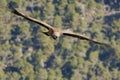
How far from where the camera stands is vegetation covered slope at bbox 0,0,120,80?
167 meters

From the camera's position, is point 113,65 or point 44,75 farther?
point 113,65

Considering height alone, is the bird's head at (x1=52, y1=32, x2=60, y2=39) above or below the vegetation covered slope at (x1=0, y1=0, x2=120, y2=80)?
above

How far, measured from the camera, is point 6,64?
174 metres

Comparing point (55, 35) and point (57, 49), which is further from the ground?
point (55, 35)

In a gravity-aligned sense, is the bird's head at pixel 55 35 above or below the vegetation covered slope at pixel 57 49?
above

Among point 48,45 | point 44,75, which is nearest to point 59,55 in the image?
point 48,45

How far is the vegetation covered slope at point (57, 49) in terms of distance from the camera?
167m

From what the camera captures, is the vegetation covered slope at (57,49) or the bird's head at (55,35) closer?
the bird's head at (55,35)

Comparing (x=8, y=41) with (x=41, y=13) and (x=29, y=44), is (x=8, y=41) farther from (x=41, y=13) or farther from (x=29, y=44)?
(x=41, y=13)

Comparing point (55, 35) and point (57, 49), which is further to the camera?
point (57, 49)

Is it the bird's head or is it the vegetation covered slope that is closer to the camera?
the bird's head

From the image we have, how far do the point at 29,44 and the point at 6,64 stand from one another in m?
9.01

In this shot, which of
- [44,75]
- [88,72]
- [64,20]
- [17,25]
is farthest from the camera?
[64,20]

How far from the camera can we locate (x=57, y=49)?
177m
